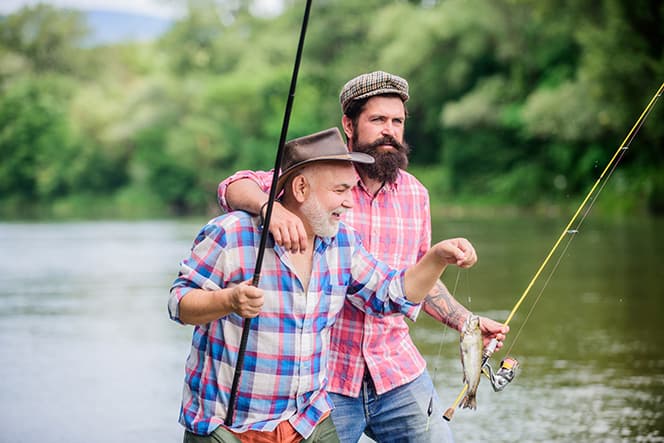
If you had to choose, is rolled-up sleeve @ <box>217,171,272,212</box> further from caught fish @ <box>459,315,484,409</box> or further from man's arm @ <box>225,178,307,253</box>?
caught fish @ <box>459,315,484,409</box>

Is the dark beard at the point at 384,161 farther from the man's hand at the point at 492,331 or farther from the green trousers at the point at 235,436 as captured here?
the green trousers at the point at 235,436

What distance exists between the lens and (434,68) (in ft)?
161

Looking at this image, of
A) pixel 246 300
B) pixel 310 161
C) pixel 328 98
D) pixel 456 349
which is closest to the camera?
pixel 246 300

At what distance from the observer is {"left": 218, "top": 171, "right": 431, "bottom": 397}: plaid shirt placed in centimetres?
425

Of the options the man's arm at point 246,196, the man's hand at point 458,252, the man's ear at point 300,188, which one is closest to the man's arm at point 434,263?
the man's hand at point 458,252

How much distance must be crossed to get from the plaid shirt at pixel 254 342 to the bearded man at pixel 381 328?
0.57m

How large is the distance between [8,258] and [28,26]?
270 feet

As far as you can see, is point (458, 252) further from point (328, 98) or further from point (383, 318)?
point (328, 98)

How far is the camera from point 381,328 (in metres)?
4.29

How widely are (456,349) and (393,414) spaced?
6.55 m

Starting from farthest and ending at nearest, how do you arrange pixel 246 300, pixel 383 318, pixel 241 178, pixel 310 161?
pixel 383 318 < pixel 241 178 < pixel 310 161 < pixel 246 300

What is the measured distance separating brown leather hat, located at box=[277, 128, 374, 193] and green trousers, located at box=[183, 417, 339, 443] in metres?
0.84

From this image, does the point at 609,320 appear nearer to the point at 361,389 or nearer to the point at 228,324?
the point at 361,389

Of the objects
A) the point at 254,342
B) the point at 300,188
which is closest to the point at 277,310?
the point at 254,342
